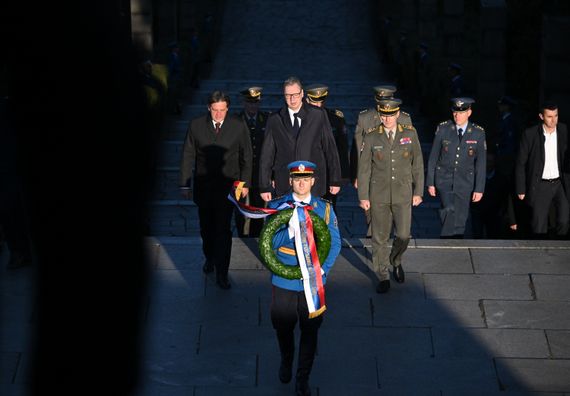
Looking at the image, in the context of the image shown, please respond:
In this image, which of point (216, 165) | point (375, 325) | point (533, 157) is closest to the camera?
point (375, 325)

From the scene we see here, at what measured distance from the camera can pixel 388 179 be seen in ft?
32.8

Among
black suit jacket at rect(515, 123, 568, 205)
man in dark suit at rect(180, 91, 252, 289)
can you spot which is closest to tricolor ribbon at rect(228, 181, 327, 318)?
man in dark suit at rect(180, 91, 252, 289)

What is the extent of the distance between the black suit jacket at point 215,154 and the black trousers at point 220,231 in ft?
0.48

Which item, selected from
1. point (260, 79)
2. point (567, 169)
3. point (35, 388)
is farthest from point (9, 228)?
point (260, 79)

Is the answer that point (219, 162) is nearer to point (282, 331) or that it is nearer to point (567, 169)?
point (282, 331)

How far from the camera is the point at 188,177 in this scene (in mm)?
10281

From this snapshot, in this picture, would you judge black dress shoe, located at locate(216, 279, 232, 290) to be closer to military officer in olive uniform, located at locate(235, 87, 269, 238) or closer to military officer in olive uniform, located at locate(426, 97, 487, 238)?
military officer in olive uniform, located at locate(235, 87, 269, 238)

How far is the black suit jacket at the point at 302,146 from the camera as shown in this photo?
34.2 feet

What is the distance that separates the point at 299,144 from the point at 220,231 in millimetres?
1269

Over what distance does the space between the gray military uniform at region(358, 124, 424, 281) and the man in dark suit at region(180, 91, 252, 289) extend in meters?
1.20

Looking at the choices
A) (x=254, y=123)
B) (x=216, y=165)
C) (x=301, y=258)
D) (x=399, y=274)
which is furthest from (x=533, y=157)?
(x=301, y=258)

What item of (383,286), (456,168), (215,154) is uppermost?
(215,154)

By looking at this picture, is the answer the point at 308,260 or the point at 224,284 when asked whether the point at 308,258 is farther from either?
the point at 224,284

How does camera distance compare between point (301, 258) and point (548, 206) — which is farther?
point (548, 206)
